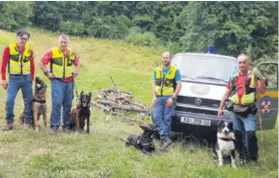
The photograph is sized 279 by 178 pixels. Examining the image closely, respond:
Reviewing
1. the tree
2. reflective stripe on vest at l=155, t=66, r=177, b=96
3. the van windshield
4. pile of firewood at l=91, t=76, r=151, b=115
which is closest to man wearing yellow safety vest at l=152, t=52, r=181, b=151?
reflective stripe on vest at l=155, t=66, r=177, b=96

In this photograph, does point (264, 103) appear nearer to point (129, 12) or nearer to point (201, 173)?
point (201, 173)

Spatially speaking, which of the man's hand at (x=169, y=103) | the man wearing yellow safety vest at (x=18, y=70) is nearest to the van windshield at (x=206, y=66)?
the man's hand at (x=169, y=103)

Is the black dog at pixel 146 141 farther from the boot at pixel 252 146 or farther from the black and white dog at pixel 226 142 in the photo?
the boot at pixel 252 146

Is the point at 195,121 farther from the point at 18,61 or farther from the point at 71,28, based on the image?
the point at 71,28

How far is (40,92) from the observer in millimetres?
7281

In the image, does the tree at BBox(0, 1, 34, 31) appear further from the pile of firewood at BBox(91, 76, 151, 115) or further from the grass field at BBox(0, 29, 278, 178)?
the grass field at BBox(0, 29, 278, 178)

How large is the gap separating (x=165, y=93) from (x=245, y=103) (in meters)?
1.62

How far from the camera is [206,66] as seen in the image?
8203 millimetres

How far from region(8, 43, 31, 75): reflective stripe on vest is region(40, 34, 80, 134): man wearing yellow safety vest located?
0.43 metres

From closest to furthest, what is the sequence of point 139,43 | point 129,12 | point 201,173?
point 201,173
point 139,43
point 129,12

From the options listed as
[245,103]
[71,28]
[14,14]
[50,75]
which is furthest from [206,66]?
[71,28]

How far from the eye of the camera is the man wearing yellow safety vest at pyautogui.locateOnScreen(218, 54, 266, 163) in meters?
5.71

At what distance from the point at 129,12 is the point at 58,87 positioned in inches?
1898

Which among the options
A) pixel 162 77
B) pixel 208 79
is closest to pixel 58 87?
pixel 162 77
